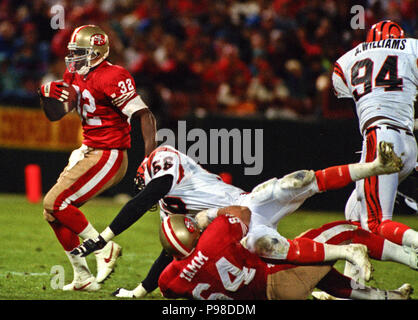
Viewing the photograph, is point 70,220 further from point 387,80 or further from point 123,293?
point 387,80

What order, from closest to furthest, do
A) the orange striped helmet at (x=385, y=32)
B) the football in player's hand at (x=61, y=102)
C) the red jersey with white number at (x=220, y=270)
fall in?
1. the red jersey with white number at (x=220, y=270)
2. the orange striped helmet at (x=385, y=32)
3. the football in player's hand at (x=61, y=102)

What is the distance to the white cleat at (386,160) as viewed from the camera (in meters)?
4.49

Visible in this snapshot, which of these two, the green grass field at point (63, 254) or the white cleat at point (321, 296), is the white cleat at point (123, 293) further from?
the white cleat at point (321, 296)

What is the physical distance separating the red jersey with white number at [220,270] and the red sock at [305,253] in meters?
0.20

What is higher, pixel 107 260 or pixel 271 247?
pixel 271 247

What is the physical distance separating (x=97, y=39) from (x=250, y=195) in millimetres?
1966

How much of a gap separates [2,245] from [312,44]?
597 centimetres

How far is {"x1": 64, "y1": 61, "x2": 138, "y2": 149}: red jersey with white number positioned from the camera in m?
5.66

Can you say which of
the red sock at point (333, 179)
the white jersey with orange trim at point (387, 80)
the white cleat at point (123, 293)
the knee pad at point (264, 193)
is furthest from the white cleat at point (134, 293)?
the white jersey with orange trim at point (387, 80)

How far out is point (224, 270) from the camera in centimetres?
420

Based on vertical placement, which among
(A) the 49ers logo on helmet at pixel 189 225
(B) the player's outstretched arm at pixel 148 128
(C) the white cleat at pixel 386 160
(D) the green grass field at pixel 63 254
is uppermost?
(B) the player's outstretched arm at pixel 148 128

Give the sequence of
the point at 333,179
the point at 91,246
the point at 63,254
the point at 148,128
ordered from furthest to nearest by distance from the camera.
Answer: the point at 63,254
the point at 148,128
the point at 91,246
the point at 333,179

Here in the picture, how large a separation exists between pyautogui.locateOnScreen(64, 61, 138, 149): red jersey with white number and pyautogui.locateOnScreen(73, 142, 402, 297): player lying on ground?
96cm

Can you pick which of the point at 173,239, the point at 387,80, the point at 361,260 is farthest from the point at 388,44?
the point at 173,239
